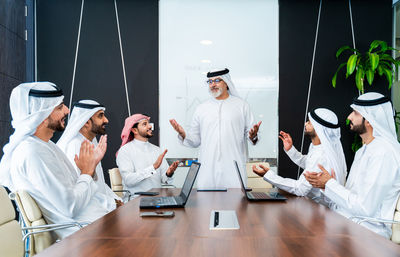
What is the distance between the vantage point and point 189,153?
17.9ft

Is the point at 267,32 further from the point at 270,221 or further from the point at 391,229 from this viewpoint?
the point at 270,221

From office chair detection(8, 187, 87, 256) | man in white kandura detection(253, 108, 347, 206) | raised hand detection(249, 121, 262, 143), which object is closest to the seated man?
raised hand detection(249, 121, 262, 143)

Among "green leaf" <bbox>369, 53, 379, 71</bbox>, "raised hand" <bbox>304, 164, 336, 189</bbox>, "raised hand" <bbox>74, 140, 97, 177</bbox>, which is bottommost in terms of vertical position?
"raised hand" <bbox>304, 164, 336, 189</bbox>

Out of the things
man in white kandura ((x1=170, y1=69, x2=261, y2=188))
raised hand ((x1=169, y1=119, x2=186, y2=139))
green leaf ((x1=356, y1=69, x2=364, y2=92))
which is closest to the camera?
raised hand ((x1=169, y1=119, x2=186, y2=139))

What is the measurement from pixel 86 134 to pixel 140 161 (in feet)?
2.85

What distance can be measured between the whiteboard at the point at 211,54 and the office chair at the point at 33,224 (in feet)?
10.9

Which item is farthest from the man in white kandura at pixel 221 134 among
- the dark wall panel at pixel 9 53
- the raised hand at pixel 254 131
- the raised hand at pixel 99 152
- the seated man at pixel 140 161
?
the dark wall panel at pixel 9 53

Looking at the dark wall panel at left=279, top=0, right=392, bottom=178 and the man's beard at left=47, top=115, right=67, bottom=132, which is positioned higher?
the dark wall panel at left=279, top=0, right=392, bottom=178

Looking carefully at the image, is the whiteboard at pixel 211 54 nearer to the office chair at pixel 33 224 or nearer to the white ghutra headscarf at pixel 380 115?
the white ghutra headscarf at pixel 380 115

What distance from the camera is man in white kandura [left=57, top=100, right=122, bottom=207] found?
9.71ft

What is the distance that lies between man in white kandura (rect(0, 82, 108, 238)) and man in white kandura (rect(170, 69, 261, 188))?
5.37 ft

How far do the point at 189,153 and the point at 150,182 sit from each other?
1526 millimetres

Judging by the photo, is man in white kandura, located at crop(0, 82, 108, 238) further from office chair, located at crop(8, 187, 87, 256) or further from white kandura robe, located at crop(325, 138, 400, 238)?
white kandura robe, located at crop(325, 138, 400, 238)

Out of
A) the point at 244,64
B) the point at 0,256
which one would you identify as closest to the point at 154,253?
the point at 0,256
